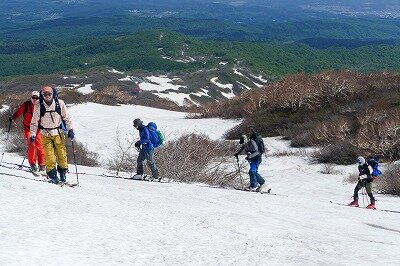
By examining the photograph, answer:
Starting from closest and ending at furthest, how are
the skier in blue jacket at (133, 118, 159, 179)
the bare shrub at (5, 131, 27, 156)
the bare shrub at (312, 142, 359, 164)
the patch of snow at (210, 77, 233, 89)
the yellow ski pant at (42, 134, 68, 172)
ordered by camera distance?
the yellow ski pant at (42, 134, 68, 172) → the skier in blue jacket at (133, 118, 159, 179) → the bare shrub at (5, 131, 27, 156) → the bare shrub at (312, 142, 359, 164) → the patch of snow at (210, 77, 233, 89)

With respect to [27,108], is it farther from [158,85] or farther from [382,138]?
[158,85]

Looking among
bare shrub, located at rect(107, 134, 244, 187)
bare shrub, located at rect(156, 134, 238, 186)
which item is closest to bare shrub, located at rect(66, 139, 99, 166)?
bare shrub, located at rect(107, 134, 244, 187)

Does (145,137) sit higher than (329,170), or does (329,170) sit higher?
(145,137)

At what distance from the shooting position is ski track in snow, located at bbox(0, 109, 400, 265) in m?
5.14

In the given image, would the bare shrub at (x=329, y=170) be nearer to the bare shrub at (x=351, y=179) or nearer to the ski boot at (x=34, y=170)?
the bare shrub at (x=351, y=179)

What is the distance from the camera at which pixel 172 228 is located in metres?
6.39

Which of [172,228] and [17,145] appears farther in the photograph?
[17,145]

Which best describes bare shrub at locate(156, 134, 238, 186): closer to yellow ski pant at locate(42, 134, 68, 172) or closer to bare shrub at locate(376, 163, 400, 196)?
bare shrub at locate(376, 163, 400, 196)

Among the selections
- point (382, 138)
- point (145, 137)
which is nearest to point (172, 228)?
point (145, 137)

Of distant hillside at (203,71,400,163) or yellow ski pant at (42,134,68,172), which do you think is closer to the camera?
yellow ski pant at (42,134,68,172)

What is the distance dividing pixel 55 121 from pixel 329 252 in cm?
488

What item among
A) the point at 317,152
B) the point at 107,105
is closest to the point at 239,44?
the point at 107,105

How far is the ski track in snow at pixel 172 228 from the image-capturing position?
5.14m

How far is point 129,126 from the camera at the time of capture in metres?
25.7
